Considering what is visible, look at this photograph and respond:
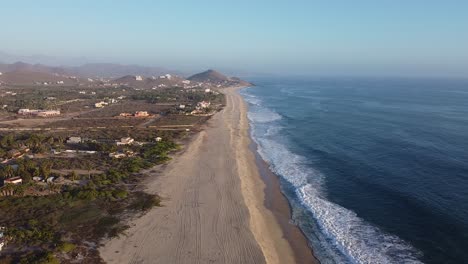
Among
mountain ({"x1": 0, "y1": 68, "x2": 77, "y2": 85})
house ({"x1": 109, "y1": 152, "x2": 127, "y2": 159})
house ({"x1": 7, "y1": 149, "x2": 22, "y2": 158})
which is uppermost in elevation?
house ({"x1": 109, "y1": 152, "x2": 127, "y2": 159})

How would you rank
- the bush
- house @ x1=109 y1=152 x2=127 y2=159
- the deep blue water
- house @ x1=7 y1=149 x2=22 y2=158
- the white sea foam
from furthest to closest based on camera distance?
1. house @ x1=109 y1=152 x2=127 y2=159
2. house @ x1=7 y1=149 x2=22 y2=158
3. the deep blue water
4. the white sea foam
5. the bush

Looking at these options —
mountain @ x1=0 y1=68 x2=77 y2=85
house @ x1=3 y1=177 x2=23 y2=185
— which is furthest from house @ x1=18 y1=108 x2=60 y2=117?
mountain @ x1=0 y1=68 x2=77 y2=85

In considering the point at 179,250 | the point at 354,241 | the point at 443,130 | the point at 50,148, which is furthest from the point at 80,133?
the point at 443,130

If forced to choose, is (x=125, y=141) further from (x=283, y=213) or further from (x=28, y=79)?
(x=28, y=79)

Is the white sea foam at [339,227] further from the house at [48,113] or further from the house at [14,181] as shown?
the house at [48,113]

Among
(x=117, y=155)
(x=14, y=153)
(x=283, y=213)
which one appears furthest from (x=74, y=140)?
(x=283, y=213)

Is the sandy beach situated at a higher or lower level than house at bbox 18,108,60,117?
higher

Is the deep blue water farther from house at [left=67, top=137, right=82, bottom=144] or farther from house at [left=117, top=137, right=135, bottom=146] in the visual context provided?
house at [left=67, top=137, right=82, bottom=144]
